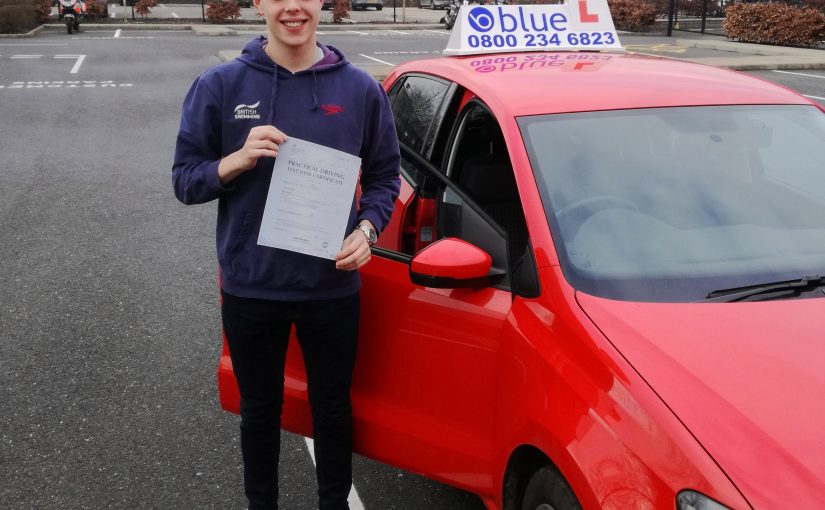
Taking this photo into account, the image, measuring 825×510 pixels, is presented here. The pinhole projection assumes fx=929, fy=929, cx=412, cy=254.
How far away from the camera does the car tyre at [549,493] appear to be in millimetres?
2164

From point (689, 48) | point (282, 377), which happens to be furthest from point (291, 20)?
point (689, 48)

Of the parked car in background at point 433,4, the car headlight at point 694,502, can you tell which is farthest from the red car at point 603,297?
the parked car in background at point 433,4

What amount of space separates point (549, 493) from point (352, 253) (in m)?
0.86

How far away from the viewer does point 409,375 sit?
2934mm

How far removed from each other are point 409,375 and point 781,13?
24.2m

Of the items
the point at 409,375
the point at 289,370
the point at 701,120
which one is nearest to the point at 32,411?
the point at 289,370

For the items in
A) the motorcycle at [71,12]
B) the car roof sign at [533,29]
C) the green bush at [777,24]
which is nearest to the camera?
the car roof sign at [533,29]

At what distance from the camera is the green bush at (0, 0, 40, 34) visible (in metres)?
27.2

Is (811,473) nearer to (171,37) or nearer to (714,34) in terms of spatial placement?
(171,37)

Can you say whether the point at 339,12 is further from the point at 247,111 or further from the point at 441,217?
the point at 247,111

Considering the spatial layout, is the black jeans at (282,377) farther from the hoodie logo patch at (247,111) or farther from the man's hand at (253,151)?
the hoodie logo patch at (247,111)

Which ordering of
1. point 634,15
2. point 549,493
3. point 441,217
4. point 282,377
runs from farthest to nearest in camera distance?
point 634,15, point 441,217, point 282,377, point 549,493

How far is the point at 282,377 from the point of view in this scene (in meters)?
2.95

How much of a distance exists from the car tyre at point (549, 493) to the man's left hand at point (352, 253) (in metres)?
0.77
